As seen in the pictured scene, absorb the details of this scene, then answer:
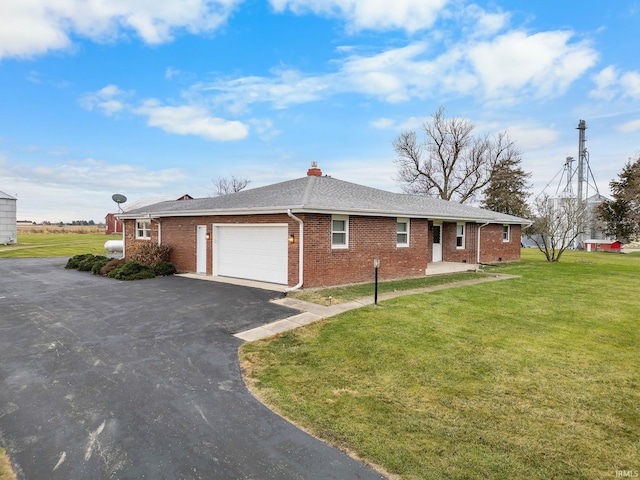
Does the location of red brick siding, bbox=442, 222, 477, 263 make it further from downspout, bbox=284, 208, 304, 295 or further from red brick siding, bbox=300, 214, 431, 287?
downspout, bbox=284, 208, 304, 295

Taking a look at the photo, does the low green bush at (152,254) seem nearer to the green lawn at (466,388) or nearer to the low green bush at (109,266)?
the low green bush at (109,266)

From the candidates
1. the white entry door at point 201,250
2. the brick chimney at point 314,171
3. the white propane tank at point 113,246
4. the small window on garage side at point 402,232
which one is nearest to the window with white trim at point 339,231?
the small window on garage side at point 402,232

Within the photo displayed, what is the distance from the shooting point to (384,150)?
125 ft

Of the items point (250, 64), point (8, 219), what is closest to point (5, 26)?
point (250, 64)

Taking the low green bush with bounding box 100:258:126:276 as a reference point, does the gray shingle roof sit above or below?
above

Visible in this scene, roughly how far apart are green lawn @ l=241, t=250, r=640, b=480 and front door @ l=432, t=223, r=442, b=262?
10441 mm

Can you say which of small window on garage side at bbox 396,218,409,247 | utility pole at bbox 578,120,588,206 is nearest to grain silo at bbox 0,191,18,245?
small window on garage side at bbox 396,218,409,247

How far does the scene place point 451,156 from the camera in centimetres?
3725

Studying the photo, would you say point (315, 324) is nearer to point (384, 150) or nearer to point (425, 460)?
point (425, 460)

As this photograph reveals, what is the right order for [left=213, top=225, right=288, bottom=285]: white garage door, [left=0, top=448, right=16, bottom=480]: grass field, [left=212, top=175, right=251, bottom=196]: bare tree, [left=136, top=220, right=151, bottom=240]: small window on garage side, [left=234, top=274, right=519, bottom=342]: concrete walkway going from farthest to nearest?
[left=212, top=175, right=251, bottom=196]: bare tree
[left=136, top=220, right=151, bottom=240]: small window on garage side
[left=213, top=225, right=288, bottom=285]: white garage door
[left=234, top=274, right=519, bottom=342]: concrete walkway
[left=0, top=448, right=16, bottom=480]: grass field

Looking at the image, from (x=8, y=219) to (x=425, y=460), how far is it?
44762 millimetres

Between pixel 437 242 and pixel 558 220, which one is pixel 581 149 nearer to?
pixel 558 220

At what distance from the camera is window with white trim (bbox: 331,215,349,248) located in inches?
457

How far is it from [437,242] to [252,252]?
10.8m
